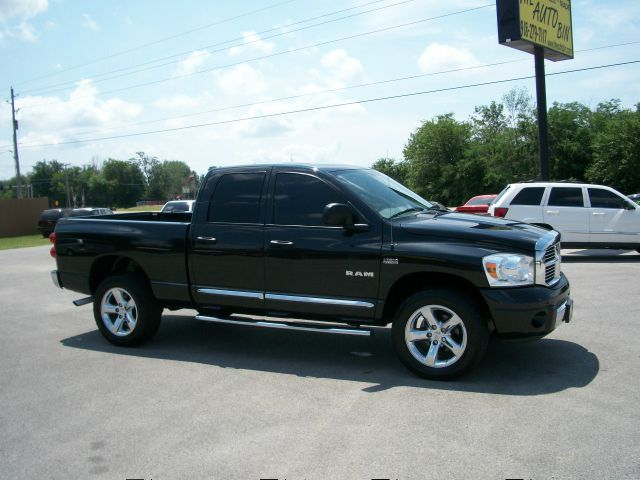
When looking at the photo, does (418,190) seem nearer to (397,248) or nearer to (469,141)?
(469,141)

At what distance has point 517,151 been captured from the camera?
62906mm

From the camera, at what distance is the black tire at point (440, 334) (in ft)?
16.7

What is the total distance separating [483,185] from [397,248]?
67.5 meters

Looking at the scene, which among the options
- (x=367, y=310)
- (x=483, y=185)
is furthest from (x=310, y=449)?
(x=483, y=185)

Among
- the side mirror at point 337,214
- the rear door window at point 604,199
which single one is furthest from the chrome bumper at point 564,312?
the rear door window at point 604,199

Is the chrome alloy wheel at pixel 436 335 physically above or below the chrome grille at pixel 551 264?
below

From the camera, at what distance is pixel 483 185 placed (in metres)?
70.0

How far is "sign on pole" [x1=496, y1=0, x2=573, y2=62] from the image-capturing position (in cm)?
1973

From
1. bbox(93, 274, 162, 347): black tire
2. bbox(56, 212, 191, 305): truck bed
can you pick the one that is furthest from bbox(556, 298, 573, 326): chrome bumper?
bbox(93, 274, 162, 347): black tire

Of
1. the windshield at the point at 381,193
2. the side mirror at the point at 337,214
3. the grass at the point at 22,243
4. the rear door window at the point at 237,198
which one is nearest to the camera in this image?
the side mirror at the point at 337,214

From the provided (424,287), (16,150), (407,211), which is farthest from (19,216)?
(424,287)

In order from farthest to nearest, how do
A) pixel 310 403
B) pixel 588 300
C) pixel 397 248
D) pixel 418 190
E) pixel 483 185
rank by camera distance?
pixel 418 190 < pixel 483 185 < pixel 588 300 < pixel 397 248 < pixel 310 403

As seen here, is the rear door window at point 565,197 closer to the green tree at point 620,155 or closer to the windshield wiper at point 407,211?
the windshield wiper at point 407,211

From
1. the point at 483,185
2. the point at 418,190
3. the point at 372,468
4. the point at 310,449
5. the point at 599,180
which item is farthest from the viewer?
the point at 418,190
